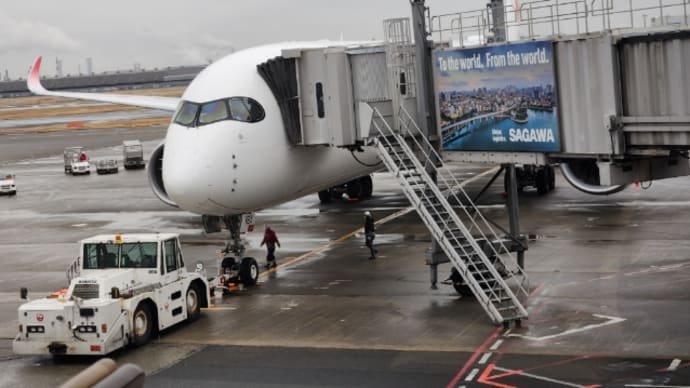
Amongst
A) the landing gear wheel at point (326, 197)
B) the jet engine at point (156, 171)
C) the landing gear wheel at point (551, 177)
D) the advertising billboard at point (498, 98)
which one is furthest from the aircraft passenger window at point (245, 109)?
the landing gear wheel at point (551, 177)

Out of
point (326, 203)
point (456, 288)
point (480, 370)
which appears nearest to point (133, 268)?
point (456, 288)

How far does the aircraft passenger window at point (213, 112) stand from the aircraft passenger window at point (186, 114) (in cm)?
23

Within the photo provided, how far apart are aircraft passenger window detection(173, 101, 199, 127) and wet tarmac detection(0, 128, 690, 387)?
494 cm

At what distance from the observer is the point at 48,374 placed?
2091cm

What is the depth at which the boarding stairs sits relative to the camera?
22.8 m

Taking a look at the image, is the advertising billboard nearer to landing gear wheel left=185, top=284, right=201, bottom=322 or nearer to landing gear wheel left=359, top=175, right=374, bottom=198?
landing gear wheel left=185, top=284, right=201, bottom=322

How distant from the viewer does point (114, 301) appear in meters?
22.1

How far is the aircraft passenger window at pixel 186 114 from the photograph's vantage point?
28.3 metres

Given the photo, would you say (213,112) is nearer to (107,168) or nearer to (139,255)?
(139,255)

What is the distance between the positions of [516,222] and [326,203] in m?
20.8

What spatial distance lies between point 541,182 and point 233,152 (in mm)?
21239

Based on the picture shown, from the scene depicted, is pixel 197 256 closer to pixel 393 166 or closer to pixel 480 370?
pixel 393 166

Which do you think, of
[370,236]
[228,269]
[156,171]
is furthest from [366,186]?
[228,269]

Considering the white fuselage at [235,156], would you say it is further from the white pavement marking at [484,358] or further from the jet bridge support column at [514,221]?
the white pavement marking at [484,358]
